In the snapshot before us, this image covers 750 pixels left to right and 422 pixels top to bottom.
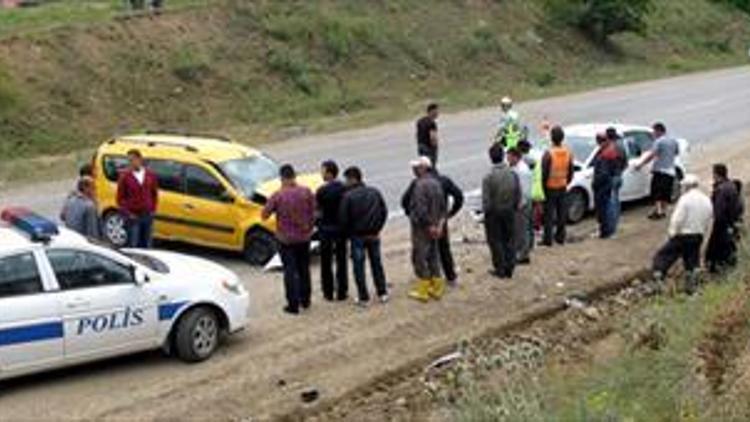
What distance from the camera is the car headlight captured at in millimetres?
14102

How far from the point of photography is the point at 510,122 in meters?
22.4

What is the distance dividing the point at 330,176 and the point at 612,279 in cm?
436

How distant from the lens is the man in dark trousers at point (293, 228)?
1520 centimetres

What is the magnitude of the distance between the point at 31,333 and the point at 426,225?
486cm

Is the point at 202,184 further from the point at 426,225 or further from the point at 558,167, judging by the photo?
the point at 558,167

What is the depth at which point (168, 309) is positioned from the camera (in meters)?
13.6

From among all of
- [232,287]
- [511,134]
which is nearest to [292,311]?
[232,287]

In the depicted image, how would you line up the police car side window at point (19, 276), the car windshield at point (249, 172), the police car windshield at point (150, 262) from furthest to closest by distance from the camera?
the car windshield at point (249, 172)
the police car windshield at point (150, 262)
the police car side window at point (19, 276)

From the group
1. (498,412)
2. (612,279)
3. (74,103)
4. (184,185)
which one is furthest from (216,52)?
(498,412)

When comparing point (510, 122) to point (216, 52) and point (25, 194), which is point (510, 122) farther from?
point (216, 52)

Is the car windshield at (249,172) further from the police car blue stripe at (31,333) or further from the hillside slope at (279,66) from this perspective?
the hillside slope at (279,66)

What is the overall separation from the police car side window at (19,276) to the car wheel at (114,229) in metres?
5.61

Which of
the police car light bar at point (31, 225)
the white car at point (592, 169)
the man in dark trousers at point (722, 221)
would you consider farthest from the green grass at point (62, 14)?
the man in dark trousers at point (722, 221)

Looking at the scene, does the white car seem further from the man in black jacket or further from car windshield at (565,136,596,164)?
the man in black jacket
